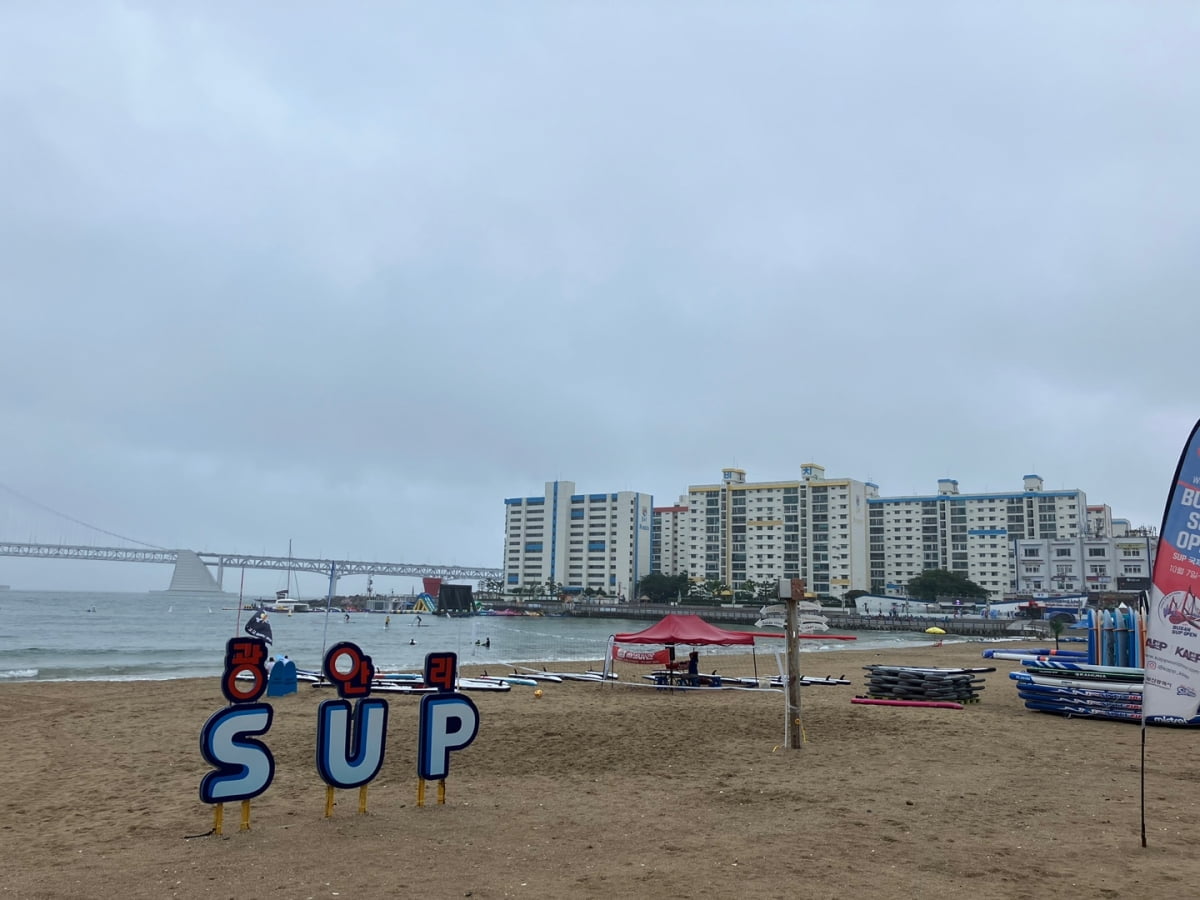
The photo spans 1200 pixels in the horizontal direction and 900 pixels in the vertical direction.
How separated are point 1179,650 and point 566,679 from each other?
21.1 m

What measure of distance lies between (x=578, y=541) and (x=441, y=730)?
14827cm

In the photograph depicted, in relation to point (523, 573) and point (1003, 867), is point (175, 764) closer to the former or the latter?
point (1003, 867)

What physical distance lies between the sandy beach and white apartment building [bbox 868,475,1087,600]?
5113 inches

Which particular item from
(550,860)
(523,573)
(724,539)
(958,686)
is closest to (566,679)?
(958,686)

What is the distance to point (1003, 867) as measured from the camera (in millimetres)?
7031

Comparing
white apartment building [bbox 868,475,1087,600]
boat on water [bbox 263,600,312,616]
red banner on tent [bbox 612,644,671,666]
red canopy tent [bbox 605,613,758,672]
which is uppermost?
white apartment building [bbox 868,475,1087,600]

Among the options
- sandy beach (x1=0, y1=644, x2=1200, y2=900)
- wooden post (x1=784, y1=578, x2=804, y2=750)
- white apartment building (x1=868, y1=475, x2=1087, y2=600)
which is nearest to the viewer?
sandy beach (x1=0, y1=644, x2=1200, y2=900)

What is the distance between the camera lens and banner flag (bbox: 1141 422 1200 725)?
713cm

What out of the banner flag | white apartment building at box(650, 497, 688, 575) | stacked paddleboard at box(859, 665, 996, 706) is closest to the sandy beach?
the banner flag

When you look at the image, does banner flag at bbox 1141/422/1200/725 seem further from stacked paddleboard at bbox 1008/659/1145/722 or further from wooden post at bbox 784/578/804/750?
stacked paddleboard at bbox 1008/659/1145/722

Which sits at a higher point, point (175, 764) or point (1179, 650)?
point (1179, 650)

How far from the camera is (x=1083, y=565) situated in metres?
114

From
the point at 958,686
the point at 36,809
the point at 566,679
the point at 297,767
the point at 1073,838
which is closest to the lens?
the point at 1073,838

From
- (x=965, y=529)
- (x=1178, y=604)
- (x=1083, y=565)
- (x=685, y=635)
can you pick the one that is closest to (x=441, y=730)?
(x=1178, y=604)
